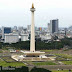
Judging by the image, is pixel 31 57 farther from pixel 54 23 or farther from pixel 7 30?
pixel 54 23

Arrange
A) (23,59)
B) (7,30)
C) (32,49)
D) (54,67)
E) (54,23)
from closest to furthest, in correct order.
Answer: (54,67) < (23,59) < (32,49) < (7,30) < (54,23)

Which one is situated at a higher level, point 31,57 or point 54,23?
point 54,23

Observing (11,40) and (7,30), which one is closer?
(11,40)

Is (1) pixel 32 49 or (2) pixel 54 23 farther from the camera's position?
(2) pixel 54 23

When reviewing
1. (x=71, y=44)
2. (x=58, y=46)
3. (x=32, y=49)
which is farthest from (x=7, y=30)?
(x=32, y=49)

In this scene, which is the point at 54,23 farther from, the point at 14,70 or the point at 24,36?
the point at 14,70

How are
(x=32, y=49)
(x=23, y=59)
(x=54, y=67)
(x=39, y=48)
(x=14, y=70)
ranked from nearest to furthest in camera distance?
1. (x=14, y=70)
2. (x=54, y=67)
3. (x=23, y=59)
4. (x=32, y=49)
5. (x=39, y=48)

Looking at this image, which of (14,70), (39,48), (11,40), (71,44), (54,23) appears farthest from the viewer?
(54,23)

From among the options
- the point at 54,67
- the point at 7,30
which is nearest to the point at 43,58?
the point at 54,67

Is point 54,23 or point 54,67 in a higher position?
point 54,23

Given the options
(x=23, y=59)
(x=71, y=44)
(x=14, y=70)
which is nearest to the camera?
(x=14, y=70)
